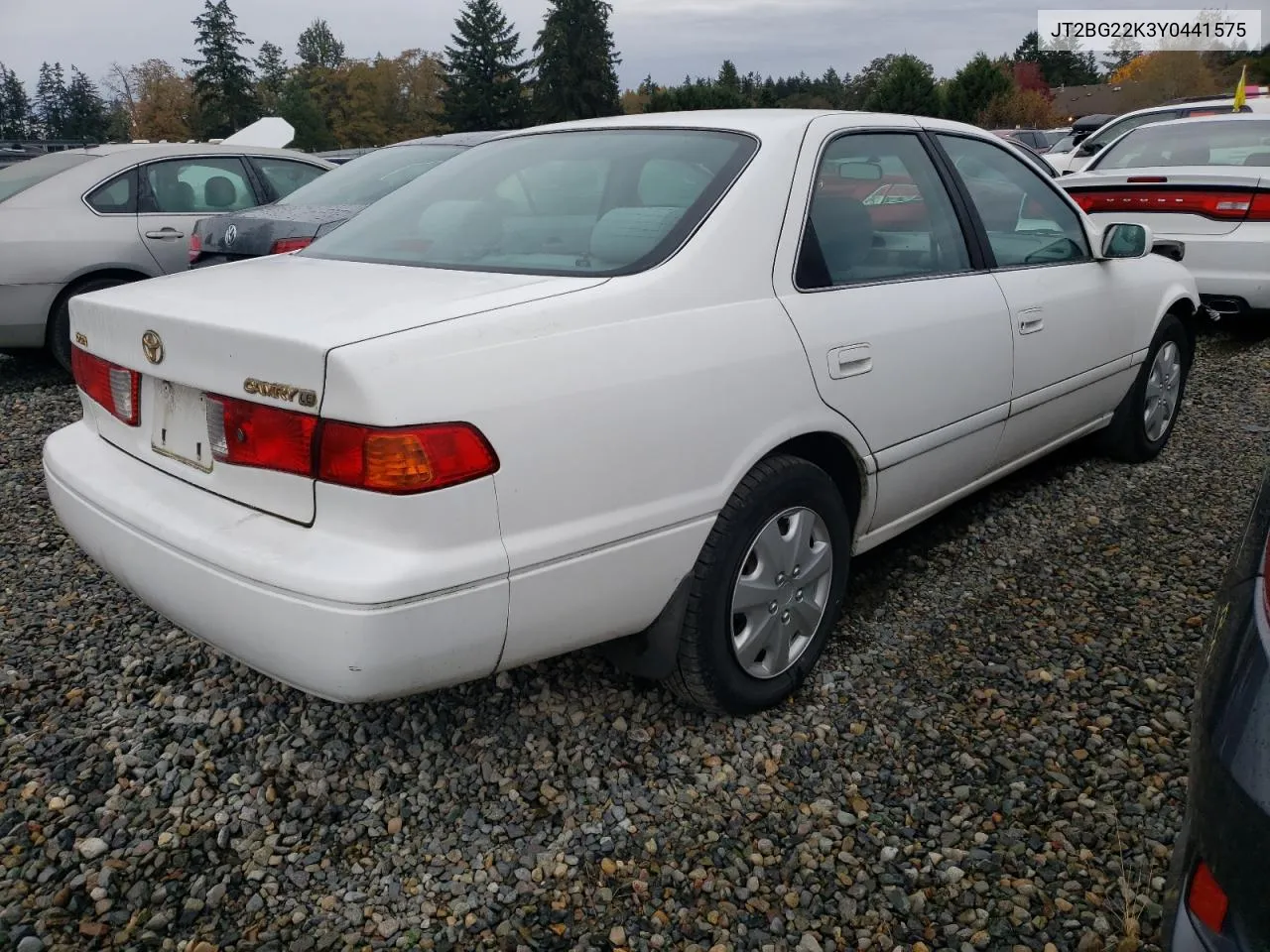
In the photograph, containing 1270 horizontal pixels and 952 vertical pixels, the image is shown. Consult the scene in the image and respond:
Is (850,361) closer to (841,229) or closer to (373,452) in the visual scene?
(841,229)

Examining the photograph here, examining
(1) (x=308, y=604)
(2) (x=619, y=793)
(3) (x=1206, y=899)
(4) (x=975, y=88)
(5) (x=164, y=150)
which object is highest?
(4) (x=975, y=88)

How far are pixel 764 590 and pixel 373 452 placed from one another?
110cm

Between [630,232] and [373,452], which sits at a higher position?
[630,232]

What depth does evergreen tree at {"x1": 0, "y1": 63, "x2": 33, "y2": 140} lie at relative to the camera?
79250 mm

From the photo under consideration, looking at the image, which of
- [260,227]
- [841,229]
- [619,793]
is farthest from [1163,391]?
[260,227]

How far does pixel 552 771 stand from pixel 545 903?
42 centimetres

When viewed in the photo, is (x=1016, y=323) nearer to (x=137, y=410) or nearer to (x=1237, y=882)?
(x=1237, y=882)

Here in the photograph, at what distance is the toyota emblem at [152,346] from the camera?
2.18 metres

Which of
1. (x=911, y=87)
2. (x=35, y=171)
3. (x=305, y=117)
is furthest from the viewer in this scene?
(x=305, y=117)

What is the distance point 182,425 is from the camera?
2.20 metres

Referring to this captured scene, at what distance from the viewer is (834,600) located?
280 centimetres

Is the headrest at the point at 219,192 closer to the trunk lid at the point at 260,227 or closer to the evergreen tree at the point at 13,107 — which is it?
the trunk lid at the point at 260,227

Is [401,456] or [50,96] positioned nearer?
[401,456]

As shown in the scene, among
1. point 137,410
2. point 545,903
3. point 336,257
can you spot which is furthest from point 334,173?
point 545,903
